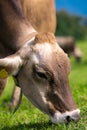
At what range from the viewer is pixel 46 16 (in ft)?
37.0

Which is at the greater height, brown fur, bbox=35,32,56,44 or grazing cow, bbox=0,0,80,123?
brown fur, bbox=35,32,56,44

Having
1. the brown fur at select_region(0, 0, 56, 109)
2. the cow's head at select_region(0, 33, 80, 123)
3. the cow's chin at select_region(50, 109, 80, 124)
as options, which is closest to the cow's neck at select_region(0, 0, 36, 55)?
the brown fur at select_region(0, 0, 56, 109)

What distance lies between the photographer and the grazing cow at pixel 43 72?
7.08 metres

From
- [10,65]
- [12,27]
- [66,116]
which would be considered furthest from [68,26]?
[66,116]

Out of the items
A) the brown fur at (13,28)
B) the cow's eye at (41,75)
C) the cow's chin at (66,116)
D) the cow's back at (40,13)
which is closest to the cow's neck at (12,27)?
the brown fur at (13,28)

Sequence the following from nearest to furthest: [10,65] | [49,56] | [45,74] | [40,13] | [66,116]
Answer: [66,116], [45,74], [49,56], [10,65], [40,13]

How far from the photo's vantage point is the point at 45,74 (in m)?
7.21

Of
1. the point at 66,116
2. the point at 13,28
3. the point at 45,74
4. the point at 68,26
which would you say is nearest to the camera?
the point at 66,116

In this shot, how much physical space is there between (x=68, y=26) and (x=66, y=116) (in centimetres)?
5839

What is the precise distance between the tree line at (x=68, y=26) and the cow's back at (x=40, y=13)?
50424 millimetres

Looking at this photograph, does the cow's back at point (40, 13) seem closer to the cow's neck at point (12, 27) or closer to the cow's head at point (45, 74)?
the cow's neck at point (12, 27)

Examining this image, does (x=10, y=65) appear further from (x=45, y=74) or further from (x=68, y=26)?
(x=68, y=26)

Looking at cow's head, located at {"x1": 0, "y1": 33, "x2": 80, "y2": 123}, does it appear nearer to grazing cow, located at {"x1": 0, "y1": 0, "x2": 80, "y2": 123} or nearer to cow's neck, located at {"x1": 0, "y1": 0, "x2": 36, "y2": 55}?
grazing cow, located at {"x1": 0, "y1": 0, "x2": 80, "y2": 123}

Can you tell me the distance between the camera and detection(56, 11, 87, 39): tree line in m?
63.1
